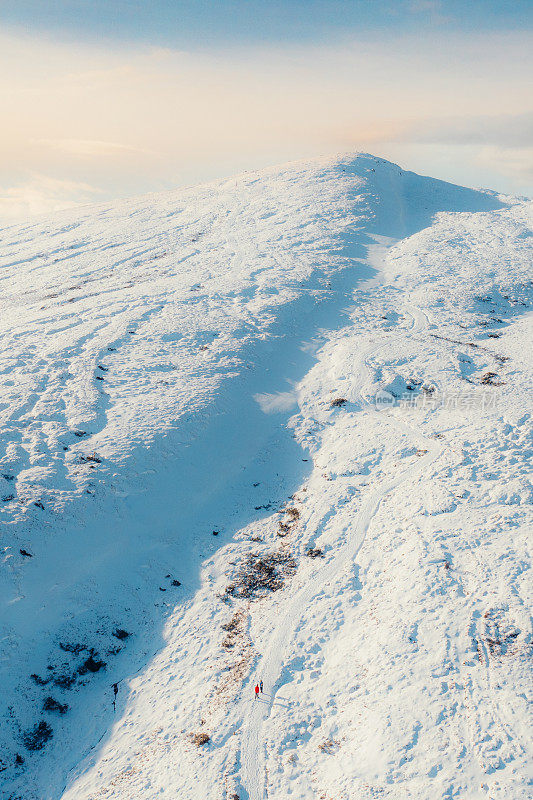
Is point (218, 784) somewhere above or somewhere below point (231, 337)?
below

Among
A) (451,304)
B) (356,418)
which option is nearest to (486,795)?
(356,418)

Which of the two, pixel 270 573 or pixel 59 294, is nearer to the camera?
pixel 270 573

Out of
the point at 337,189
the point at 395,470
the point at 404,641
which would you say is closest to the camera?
the point at 404,641

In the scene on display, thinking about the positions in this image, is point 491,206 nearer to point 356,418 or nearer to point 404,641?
point 356,418

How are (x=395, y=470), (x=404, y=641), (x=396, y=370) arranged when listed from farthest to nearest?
(x=396, y=370)
(x=395, y=470)
(x=404, y=641)

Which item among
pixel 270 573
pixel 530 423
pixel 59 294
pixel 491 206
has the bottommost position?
pixel 270 573

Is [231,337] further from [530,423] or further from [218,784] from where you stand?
[218,784]
